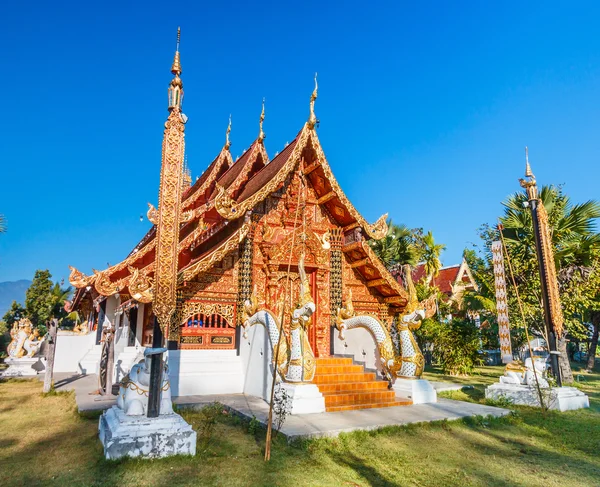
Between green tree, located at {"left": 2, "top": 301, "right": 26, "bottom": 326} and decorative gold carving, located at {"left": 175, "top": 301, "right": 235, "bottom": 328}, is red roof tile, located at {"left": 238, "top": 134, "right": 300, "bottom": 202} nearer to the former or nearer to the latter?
decorative gold carving, located at {"left": 175, "top": 301, "right": 235, "bottom": 328}

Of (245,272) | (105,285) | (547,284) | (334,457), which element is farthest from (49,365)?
(547,284)

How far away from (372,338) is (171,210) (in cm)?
548

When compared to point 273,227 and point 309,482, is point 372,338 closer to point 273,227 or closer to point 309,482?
point 273,227

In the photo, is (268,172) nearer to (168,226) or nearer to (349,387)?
(349,387)

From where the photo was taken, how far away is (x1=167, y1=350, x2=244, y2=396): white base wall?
812cm

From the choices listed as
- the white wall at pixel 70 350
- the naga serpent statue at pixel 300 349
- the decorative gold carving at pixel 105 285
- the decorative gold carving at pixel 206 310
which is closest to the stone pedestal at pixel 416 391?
the naga serpent statue at pixel 300 349

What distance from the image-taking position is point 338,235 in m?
10.8

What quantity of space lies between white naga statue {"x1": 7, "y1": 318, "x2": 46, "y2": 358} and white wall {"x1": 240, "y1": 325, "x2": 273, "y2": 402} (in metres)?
8.73

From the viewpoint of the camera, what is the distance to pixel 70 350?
1427cm

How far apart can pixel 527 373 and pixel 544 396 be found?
62 centimetres

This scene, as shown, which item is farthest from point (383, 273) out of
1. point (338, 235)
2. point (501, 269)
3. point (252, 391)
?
point (252, 391)

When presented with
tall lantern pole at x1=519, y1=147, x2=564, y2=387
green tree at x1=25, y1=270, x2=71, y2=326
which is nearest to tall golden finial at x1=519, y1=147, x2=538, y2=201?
tall lantern pole at x1=519, y1=147, x2=564, y2=387

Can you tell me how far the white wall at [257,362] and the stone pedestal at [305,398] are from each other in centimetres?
89

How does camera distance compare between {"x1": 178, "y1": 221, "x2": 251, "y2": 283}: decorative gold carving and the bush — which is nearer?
{"x1": 178, "y1": 221, "x2": 251, "y2": 283}: decorative gold carving
